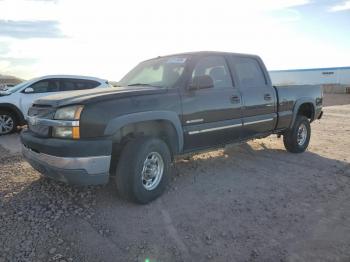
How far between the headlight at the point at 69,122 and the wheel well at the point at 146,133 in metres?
0.58

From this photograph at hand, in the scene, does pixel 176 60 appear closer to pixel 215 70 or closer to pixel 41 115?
pixel 215 70

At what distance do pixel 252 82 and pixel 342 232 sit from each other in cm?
314

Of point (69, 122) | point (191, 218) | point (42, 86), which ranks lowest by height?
point (191, 218)

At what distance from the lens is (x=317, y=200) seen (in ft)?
15.6

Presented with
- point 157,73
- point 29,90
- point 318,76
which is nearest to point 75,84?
point 29,90

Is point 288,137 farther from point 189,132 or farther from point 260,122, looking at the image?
point 189,132

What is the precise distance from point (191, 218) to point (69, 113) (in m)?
1.81

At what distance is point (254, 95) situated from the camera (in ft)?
20.0

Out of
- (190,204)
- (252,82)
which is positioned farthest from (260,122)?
(190,204)

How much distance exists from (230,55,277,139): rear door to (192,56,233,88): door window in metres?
0.20

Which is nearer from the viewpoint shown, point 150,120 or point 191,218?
point 191,218

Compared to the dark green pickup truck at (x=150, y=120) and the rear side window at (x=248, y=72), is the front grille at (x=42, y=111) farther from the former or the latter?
the rear side window at (x=248, y=72)

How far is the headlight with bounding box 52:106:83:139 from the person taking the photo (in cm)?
392

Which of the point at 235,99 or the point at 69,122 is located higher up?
the point at 235,99
